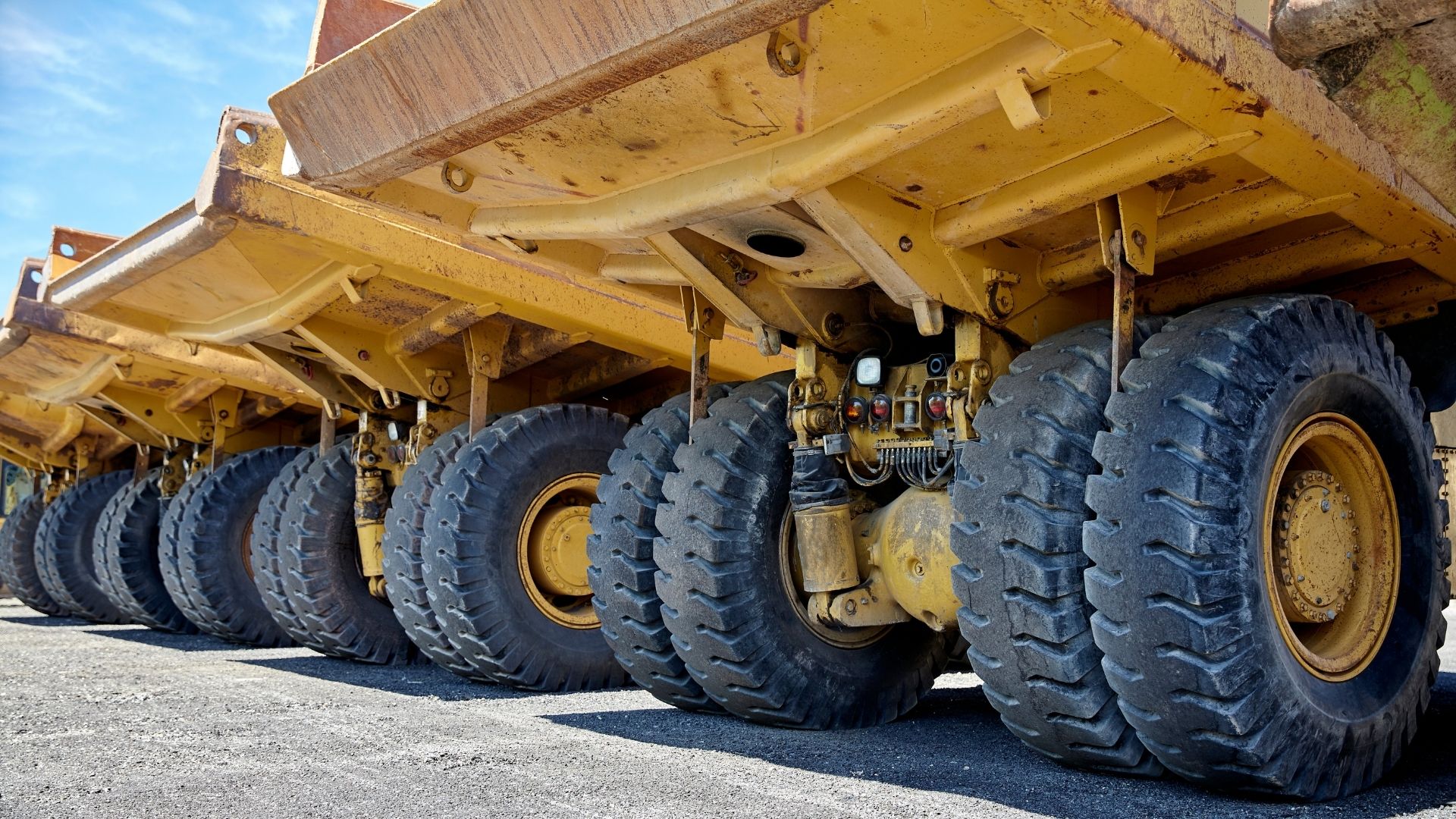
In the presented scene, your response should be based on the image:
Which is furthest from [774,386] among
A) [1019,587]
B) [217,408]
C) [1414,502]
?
[217,408]

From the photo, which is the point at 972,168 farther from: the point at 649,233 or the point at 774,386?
the point at 774,386

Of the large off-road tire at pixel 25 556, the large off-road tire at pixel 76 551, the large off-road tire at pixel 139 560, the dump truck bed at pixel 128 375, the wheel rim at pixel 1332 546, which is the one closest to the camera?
the wheel rim at pixel 1332 546

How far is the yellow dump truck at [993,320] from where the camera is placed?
2982 millimetres

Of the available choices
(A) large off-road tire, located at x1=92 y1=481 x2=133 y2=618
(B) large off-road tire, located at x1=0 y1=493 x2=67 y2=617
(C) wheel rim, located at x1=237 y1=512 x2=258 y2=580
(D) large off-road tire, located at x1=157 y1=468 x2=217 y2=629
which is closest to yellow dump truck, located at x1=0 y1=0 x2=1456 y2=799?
(C) wheel rim, located at x1=237 y1=512 x2=258 y2=580

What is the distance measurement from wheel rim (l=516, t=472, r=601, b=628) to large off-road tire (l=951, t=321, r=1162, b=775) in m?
2.89

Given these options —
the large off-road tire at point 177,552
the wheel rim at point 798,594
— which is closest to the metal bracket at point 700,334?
the wheel rim at point 798,594

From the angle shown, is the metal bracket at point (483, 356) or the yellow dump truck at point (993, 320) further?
the metal bracket at point (483, 356)

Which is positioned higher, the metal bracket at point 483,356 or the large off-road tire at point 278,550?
the metal bracket at point 483,356

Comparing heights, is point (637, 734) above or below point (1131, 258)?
below

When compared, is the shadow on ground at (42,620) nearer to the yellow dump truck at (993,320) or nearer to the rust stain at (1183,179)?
the yellow dump truck at (993,320)

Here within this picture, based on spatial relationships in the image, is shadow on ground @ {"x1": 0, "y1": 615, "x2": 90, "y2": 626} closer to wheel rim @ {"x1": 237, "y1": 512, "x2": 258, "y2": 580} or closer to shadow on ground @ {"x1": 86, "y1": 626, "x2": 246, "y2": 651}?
shadow on ground @ {"x1": 86, "y1": 626, "x2": 246, "y2": 651}

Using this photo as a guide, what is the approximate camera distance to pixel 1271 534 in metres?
3.38

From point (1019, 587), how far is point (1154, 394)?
587 millimetres

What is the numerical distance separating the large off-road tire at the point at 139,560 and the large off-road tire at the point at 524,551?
17.0 feet
